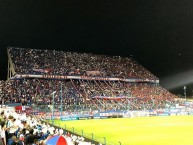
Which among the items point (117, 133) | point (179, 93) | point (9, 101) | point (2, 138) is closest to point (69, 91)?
point (9, 101)

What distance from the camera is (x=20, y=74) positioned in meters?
77.1

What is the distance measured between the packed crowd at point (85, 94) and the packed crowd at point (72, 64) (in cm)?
316

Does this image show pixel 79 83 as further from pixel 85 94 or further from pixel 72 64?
pixel 85 94

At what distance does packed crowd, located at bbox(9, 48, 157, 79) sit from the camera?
272 feet

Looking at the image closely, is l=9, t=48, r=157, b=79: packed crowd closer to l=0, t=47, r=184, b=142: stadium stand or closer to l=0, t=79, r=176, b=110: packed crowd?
l=0, t=47, r=184, b=142: stadium stand

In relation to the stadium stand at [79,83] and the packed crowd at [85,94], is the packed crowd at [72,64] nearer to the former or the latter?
the stadium stand at [79,83]

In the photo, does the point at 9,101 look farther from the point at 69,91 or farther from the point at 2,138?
the point at 2,138

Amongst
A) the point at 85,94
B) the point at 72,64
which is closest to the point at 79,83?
the point at 72,64

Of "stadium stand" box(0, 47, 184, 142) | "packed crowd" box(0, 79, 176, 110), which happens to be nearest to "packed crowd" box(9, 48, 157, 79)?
"stadium stand" box(0, 47, 184, 142)

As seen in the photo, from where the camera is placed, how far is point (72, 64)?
302ft

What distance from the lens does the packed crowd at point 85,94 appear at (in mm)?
65250

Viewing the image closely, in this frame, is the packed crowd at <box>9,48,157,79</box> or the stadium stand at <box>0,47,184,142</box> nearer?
the stadium stand at <box>0,47,184,142</box>

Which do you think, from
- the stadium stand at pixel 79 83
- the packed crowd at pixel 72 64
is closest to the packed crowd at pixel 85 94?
the stadium stand at pixel 79 83

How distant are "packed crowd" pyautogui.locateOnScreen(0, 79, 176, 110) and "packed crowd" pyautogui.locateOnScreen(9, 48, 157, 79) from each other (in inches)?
125
